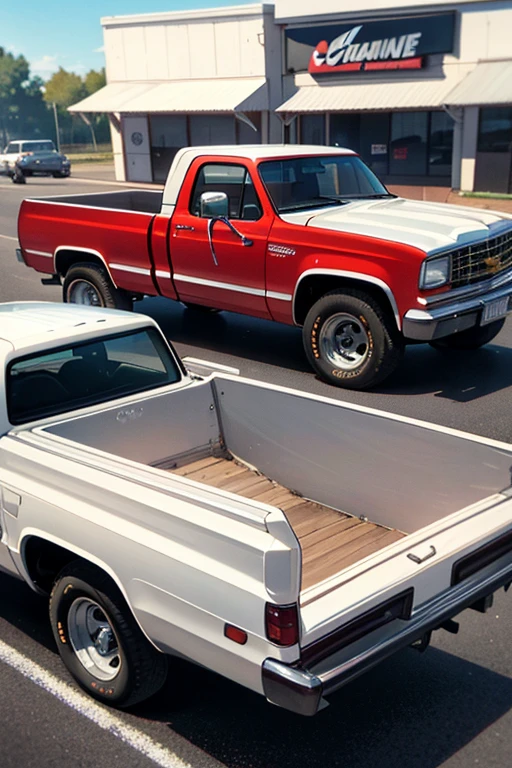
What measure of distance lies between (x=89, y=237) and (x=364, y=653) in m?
7.91

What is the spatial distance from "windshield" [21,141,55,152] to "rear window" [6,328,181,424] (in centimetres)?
3770

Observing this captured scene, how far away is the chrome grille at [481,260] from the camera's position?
787 centimetres

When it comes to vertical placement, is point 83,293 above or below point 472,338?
above

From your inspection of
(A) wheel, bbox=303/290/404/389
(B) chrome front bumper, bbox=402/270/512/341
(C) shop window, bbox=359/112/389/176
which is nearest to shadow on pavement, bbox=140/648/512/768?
(B) chrome front bumper, bbox=402/270/512/341

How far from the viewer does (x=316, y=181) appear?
361 inches

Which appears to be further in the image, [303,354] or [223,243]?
[303,354]

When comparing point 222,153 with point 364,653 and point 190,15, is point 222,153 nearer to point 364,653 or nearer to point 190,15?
point 364,653

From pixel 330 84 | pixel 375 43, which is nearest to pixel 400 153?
pixel 330 84

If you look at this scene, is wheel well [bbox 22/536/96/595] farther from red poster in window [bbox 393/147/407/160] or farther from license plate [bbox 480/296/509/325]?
red poster in window [bbox 393/147/407/160]

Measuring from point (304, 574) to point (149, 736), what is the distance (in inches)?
38.7

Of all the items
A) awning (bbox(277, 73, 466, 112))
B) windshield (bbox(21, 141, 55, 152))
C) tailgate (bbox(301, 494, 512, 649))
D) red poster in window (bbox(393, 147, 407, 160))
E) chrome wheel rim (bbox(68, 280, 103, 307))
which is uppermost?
awning (bbox(277, 73, 466, 112))

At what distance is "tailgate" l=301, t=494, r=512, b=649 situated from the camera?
3154 mm

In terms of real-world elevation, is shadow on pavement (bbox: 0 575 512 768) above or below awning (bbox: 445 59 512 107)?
below

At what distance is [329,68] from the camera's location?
29234mm
